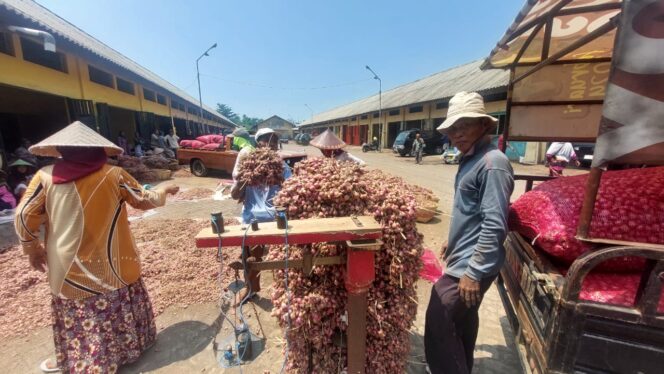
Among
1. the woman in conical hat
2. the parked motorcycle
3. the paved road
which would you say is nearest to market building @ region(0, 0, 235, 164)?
the woman in conical hat

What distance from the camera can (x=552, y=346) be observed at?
52.6 inches

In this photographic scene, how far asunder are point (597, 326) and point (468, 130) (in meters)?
1.20

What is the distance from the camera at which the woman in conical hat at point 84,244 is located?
2.10 metres

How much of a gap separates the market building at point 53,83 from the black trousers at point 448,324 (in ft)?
29.1

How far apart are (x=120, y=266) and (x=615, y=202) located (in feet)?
11.4

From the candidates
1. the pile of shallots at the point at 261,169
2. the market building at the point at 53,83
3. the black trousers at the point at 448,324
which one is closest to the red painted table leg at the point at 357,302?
the black trousers at the point at 448,324

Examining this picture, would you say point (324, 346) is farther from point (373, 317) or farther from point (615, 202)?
point (615, 202)

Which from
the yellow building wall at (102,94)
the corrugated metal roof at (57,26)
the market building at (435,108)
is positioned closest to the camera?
the corrugated metal roof at (57,26)

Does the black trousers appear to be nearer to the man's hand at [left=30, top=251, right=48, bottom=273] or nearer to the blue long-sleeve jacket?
the blue long-sleeve jacket

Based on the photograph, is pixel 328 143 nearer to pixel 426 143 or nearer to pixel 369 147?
pixel 426 143

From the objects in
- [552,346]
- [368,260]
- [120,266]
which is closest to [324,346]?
[368,260]

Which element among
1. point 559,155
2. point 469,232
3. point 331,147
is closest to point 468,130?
point 469,232

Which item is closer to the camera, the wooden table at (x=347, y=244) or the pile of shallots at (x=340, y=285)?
the wooden table at (x=347, y=244)

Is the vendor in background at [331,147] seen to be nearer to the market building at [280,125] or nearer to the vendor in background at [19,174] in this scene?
the vendor in background at [19,174]
